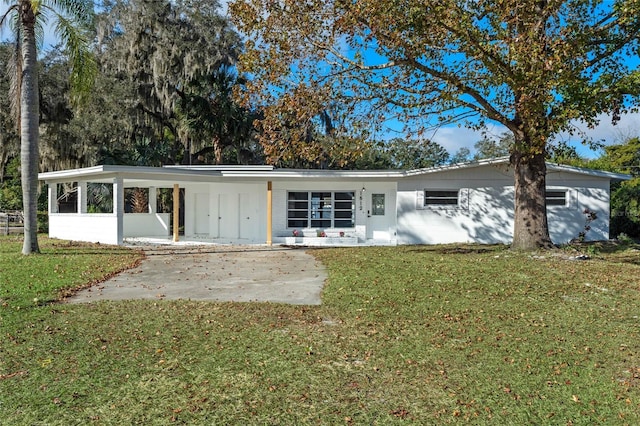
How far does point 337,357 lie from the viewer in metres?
4.86

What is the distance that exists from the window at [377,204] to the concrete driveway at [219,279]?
197 inches

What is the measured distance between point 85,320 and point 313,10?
812 centimetres

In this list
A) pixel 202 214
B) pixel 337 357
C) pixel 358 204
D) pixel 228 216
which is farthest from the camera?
pixel 202 214

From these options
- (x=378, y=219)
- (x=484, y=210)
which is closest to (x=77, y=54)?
(x=378, y=219)

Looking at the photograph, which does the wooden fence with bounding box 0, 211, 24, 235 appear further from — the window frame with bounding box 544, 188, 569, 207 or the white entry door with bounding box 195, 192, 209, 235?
the window frame with bounding box 544, 188, 569, 207

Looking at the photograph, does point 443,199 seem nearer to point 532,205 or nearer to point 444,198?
point 444,198

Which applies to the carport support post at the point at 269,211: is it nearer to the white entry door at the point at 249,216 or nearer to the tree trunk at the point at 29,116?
the white entry door at the point at 249,216

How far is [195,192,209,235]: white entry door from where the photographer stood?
764 inches

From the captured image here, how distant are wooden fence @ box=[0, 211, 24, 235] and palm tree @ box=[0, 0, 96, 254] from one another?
778 centimetres

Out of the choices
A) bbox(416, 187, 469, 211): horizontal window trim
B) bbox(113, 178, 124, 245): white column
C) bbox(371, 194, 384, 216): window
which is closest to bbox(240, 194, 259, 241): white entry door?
bbox(371, 194, 384, 216): window

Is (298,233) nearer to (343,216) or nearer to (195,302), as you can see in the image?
(343,216)

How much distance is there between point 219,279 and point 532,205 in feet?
28.0

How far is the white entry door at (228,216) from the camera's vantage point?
1877 cm

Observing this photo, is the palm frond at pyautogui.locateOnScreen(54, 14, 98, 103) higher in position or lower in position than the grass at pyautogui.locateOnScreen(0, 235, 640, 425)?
higher
